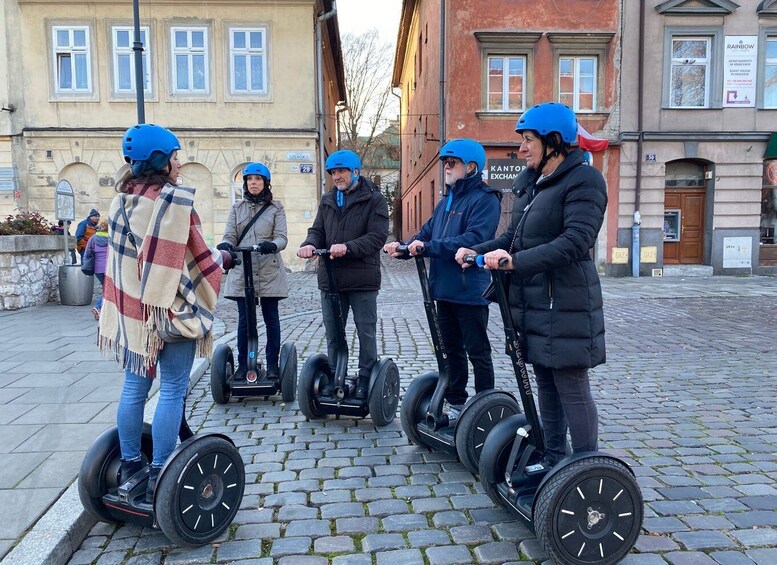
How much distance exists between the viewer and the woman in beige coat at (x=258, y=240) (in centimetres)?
525

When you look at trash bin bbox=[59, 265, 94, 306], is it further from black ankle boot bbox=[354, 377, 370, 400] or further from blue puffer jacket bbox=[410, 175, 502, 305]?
blue puffer jacket bbox=[410, 175, 502, 305]

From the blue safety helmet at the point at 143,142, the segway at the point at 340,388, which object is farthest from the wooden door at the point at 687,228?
the blue safety helmet at the point at 143,142

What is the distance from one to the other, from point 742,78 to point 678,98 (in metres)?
1.89

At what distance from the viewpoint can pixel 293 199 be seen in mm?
18328

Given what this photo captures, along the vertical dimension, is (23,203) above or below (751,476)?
above

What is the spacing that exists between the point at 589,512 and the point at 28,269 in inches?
436

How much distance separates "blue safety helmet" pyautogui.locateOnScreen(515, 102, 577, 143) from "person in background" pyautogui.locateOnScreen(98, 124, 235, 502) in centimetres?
160

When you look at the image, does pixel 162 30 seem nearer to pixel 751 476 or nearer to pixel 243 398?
pixel 243 398

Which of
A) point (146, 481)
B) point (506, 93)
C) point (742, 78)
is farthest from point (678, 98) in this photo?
point (146, 481)

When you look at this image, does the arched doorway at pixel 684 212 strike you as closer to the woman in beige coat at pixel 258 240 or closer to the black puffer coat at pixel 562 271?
the woman in beige coat at pixel 258 240

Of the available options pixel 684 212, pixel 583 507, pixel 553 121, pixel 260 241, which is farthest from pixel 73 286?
pixel 684 212

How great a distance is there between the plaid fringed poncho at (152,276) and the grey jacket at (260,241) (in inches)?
90.3

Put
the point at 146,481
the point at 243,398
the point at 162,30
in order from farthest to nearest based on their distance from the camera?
the point at 162,30
the point at 243,398
the point at 146,481

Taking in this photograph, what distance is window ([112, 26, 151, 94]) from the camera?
1809 cm
